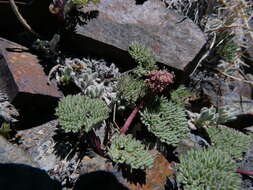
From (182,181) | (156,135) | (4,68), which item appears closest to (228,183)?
(182,181)

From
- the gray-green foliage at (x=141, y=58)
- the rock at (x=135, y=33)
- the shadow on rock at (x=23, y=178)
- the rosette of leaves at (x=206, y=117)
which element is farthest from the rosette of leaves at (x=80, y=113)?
the rosette of leaves at (x=206, y=117)

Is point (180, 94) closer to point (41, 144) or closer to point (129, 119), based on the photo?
point (129, 119)

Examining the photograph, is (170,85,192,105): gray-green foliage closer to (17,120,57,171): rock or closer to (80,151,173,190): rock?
(80,151,173,190): rock

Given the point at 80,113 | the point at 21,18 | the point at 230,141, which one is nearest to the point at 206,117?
the point at 230,141

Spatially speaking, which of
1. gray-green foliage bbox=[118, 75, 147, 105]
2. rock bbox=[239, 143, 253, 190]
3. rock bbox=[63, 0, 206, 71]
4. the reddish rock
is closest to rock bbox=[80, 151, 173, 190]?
the reddish rock

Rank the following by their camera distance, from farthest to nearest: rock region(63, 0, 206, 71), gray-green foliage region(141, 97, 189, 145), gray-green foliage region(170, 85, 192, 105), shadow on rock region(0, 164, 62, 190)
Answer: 1. rock region(63, 0, 206, 71)
2. gray-green foliage region(170, 85, 192, 105)
3. gray-green foliage region(141, 97, 189, 145)
4. shadow on rock region(0, 164, 62, 190)

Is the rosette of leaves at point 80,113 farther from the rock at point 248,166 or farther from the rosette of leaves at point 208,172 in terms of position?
the rock at point 248,166
